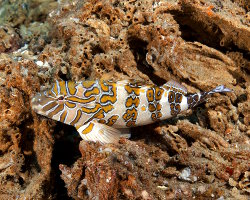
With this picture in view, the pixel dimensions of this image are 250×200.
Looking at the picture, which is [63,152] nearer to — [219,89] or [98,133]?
[98,133]

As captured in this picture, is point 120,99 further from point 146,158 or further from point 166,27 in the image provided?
point 166,27

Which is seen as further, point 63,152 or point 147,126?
point 63,152

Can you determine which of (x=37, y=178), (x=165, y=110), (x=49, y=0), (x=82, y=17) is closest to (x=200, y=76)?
(x=165, y=110)

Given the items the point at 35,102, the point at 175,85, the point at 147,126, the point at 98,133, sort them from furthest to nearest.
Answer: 1. the point at 147,126
2. the point at 175,85
3. the point at 98,133
4. the point at 35,102

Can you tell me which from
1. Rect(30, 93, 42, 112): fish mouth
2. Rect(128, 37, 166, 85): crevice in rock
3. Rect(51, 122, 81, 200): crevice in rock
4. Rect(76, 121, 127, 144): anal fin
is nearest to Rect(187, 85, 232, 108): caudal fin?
Rect(128, 37, 166, 85): crevice in rock

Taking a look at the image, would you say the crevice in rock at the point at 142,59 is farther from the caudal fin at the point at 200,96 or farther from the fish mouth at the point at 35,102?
the fish mouth at the point at 35,102

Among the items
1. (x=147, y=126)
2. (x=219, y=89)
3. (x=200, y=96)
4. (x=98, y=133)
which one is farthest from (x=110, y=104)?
(x=219, y=89)
